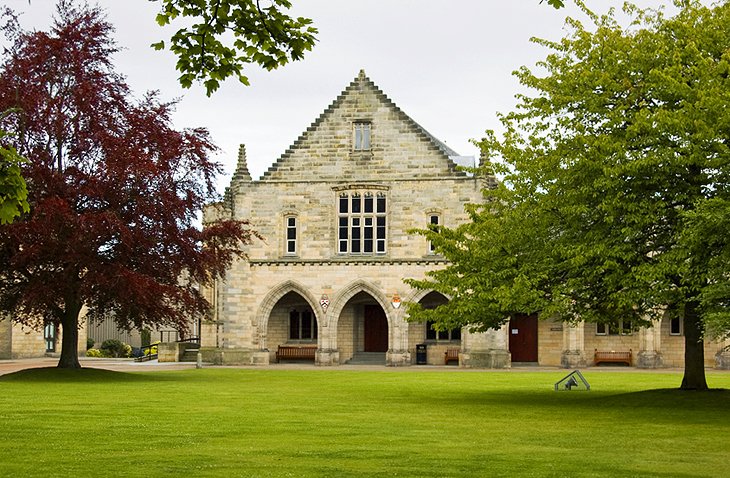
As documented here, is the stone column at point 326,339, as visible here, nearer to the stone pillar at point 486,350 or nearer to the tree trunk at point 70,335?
the stone pillar at point 486,350

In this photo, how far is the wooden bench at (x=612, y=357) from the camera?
164ft

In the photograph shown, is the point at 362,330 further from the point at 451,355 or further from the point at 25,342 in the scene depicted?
the point at 25,342

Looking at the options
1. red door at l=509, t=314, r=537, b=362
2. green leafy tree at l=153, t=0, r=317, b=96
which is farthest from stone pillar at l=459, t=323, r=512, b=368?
green leafy tree at l=153, t=0, r=317, b=96

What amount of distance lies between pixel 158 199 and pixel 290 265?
1617 cm

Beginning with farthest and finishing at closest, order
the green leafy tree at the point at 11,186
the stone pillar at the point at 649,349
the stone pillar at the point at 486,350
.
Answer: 1. the stone pillar at the point at 649,349
2. the stone pillar at the point at 486,350
3. the green leafy tree at the point at 11,186

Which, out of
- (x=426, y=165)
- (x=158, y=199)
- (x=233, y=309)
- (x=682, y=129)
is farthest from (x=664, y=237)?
(x=233, y=309)

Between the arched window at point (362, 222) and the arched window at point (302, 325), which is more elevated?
the arched window at point (362, 222)

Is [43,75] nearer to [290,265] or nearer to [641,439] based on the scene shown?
[290,265]

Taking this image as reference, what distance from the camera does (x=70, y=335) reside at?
3656 cm

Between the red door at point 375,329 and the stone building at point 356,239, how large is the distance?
0.88 meters

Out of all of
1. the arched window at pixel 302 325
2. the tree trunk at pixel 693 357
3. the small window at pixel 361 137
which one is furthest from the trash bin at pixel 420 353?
the tree trunk at pixel 693 357

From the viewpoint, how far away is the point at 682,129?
23.0 metres

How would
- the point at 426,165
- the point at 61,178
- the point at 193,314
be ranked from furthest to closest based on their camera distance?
1. the point at 426,165
2. the point at 193,314
3. the point at 61,178

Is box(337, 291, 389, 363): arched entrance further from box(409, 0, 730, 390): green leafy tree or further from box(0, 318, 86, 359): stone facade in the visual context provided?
box(409, 0, 730, 390): green leafy tree
